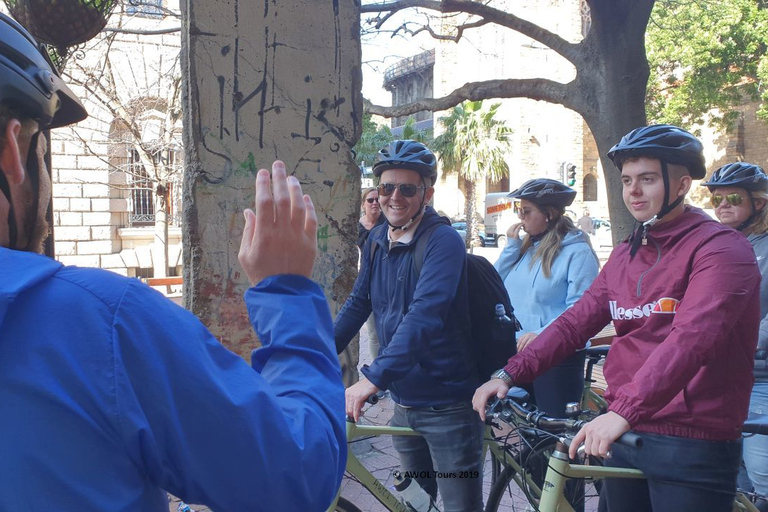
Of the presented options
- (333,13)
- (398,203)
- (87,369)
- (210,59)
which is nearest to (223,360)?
(87,369)

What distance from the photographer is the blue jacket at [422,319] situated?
2.55m

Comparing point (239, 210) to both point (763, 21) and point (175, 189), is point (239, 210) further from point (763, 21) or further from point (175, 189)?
point (763, 21)

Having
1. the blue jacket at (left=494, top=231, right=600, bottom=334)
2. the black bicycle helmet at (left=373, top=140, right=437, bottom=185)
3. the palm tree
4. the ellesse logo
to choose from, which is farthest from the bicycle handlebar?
the palm tree

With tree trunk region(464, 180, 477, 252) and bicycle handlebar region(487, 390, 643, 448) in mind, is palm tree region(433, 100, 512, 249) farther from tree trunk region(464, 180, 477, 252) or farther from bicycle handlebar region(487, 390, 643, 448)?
bicycle handlebar region(487, 390, 643, 448)

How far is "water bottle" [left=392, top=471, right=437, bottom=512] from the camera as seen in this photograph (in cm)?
282

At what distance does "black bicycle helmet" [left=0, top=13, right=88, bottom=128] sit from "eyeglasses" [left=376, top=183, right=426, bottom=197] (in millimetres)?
1946

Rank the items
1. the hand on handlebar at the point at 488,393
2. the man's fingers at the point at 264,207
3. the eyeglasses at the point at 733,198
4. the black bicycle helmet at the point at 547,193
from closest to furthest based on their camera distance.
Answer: the man's fingers at the point at 264,207 < the hand on handlebar at the point at 488,393 < the eyeglasses at the point at 733,198 < the black bicycle helmet at the point at 547,193

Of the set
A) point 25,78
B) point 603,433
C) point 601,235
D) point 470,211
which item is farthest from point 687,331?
point 470,211

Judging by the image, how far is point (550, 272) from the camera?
400 cm

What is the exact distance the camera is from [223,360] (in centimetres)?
97

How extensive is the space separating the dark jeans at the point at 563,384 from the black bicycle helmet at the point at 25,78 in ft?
10.7

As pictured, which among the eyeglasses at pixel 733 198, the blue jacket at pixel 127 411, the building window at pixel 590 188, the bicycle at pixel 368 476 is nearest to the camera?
the blue jacket at pixel 127 411

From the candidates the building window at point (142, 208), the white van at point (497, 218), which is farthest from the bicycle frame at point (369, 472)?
the white van at point (497, 218)

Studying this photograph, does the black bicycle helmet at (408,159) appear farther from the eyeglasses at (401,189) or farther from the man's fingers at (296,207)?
the man's fingers at (296,207)
